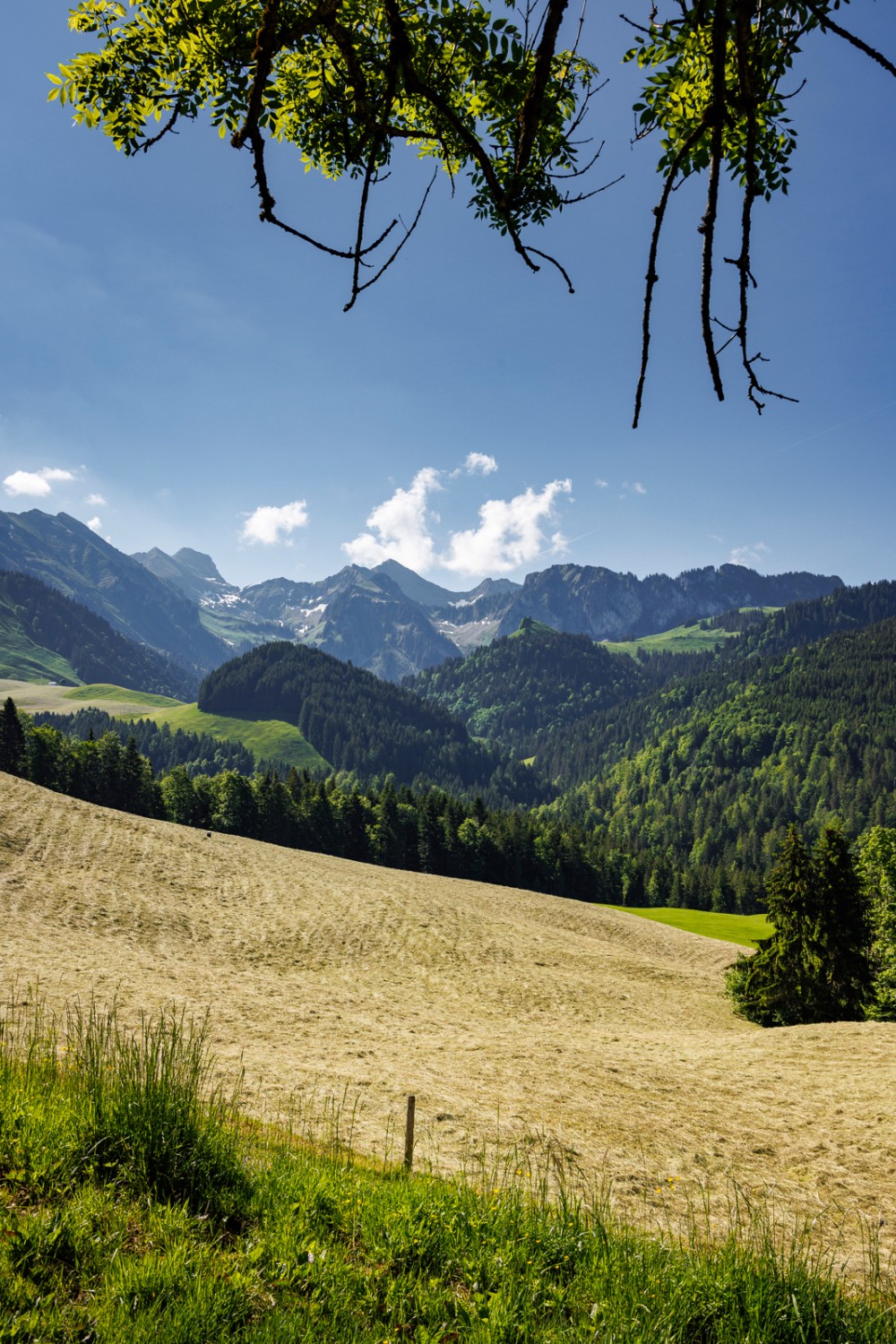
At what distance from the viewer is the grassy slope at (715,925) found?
57531 millimetres

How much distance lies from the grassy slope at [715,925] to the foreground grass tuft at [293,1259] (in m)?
56.6

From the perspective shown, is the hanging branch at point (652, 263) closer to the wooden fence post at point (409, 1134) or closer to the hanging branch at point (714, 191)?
the hanging branch at point (714, 191)

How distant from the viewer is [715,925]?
63469 millimetres

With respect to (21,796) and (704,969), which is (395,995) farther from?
(21,796)

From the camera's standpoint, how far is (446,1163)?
8477 millimetres

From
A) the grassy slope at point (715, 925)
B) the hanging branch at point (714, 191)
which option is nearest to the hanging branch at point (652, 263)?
the hanging branch at point (714, 191)

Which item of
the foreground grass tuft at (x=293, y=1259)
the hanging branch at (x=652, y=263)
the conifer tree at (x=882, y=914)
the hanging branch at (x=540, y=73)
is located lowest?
the conifer tree at (x=882, y=914)

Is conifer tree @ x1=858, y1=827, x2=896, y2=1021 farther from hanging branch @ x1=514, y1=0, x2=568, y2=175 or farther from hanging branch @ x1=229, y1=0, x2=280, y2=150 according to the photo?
hanging branch @ x1=229, y1=0, x2=280, y2=150

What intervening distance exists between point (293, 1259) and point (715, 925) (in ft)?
231

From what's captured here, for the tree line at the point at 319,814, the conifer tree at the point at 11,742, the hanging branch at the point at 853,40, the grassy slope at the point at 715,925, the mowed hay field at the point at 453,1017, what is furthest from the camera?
the tree line at the point at 319,814

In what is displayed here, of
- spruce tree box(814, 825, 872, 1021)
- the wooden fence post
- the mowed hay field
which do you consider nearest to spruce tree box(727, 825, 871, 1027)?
spruce tree box(814, 825, 872, 1021)

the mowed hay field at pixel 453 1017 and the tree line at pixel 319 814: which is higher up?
the mowed hay field at pixel 453 1017

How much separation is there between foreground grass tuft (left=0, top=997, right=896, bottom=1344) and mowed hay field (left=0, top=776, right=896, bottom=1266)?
2.43 m

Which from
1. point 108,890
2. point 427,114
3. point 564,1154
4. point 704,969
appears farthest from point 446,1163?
point 704,969
